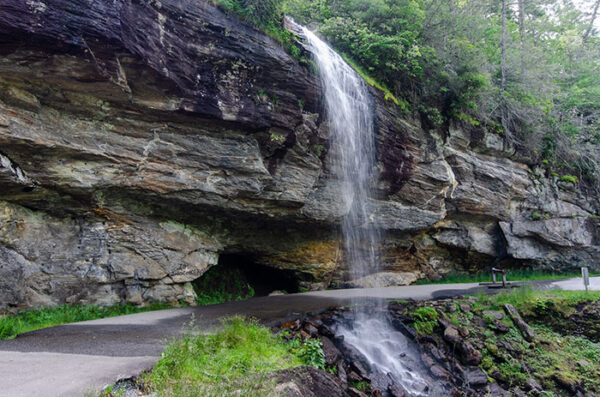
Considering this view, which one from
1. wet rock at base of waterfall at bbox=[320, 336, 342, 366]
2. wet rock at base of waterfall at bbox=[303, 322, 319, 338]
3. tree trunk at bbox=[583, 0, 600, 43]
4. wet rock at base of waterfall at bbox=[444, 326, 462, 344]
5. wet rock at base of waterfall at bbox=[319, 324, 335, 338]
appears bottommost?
wet rock at base of waterfall at bbox=[444, 326, 462, 344]

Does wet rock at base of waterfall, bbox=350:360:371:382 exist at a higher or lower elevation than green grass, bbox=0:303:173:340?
lower

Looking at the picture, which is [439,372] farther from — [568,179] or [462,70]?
[568,179]

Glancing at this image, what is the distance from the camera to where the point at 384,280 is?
13.1 meters

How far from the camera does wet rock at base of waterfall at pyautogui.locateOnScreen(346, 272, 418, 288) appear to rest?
496 inches

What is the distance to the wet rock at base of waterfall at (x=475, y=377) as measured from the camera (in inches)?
234

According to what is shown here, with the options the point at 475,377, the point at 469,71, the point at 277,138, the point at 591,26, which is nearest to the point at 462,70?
the point at 469,71

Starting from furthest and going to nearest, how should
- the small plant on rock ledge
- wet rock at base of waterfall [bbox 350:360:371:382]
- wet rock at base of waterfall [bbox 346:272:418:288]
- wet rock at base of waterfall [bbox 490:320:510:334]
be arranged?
wet rock at base of waterfall [bbox 346:272:418:288] < the small plant on rock ledge < wet rock at base of waterfall [bbox 490:320:510:334] < wet rock at base of waterfall [bbox 350:360:371:382]

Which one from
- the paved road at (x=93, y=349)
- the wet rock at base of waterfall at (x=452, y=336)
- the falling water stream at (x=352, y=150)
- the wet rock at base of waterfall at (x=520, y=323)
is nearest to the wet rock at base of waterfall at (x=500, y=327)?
the wet rock at base of waterfall at (x=520, y=323)

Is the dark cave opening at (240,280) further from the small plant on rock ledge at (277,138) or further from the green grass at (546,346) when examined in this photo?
the green grass at (546,346)

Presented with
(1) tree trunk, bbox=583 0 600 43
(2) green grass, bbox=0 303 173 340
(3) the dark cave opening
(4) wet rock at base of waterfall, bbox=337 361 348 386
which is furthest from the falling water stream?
(1) tree trunk, bbox=583 0 600 43

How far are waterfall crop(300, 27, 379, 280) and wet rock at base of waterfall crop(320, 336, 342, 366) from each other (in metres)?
5.40

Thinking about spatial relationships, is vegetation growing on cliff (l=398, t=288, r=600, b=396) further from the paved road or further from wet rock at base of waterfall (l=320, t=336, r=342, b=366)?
the paved road

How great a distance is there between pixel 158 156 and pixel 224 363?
543 cm

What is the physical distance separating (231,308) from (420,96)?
9.92 m
